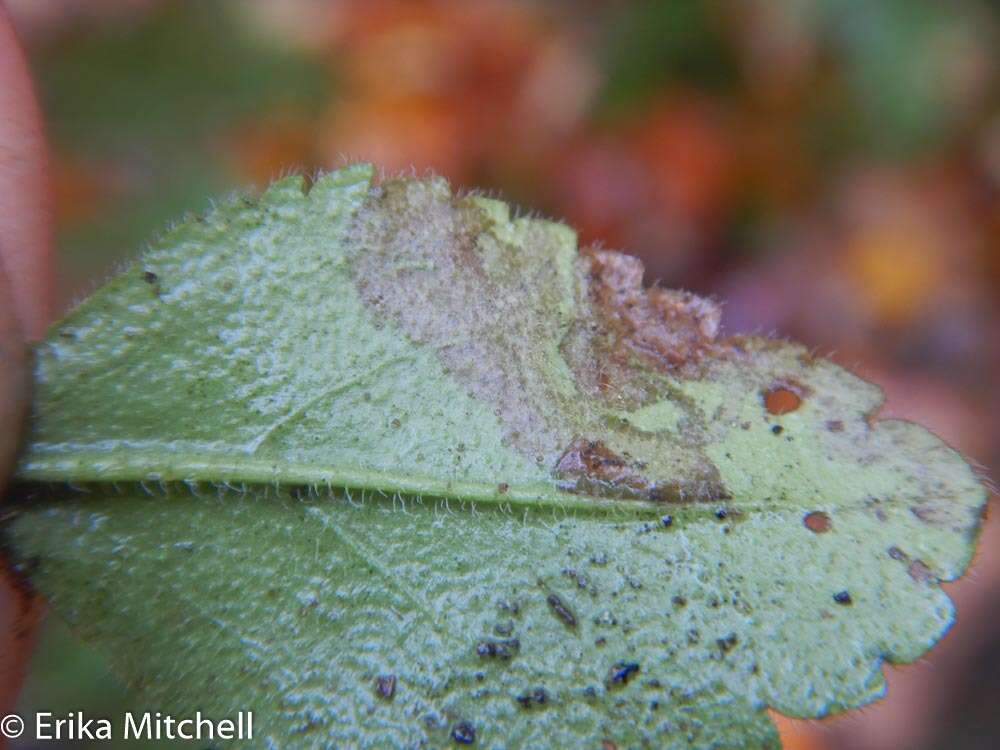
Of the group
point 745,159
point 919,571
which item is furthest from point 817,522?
point 745,159

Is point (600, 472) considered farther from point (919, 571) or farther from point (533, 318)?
point (919, 571)

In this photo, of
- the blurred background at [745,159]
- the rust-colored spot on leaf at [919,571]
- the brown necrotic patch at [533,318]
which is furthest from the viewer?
the blurred background at [745,159]

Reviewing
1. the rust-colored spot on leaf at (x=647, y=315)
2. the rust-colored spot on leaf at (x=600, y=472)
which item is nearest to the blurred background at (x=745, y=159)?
the rust-colored spot on leaf at (x=647, y=315)

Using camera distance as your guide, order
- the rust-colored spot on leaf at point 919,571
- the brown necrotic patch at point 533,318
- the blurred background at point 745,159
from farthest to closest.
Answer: the blurred background at point 745,159, the brown necrotic patch at point 533,318, the rust-colored spot on leaf at point 919,571

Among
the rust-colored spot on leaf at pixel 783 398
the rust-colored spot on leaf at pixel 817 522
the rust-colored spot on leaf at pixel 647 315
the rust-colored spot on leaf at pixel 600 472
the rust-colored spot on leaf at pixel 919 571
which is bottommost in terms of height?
the rust-colored spot on leaf at pixel 919 571

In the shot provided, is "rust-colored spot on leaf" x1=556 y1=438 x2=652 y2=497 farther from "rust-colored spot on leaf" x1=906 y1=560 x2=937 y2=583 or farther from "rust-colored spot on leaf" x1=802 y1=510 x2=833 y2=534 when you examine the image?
"rust-colored spot on leaf" x1=906 y1=560 x2=937 y2=583

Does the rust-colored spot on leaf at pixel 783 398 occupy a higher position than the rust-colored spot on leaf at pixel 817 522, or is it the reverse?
the rust-colored spot on leaf at pixel 783 398

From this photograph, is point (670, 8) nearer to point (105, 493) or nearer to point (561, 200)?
point (561, 200)

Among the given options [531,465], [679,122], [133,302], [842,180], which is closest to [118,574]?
[133,302]

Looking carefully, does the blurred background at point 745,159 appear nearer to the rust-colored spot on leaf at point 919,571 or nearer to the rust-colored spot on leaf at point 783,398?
the rust-colored spot on leaf at point 783,398

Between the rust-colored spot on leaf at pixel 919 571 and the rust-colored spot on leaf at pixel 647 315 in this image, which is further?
the rust-colored spot on leaf at pixel 647 315
